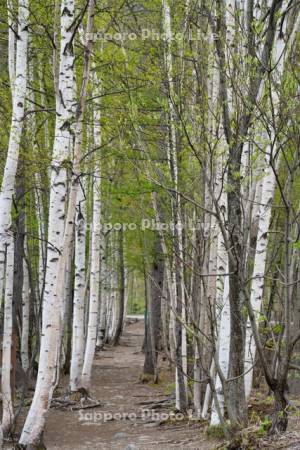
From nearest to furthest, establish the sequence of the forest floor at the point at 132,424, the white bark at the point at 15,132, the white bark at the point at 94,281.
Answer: the forest floor at the point at 132,424 → the white bark at the point at 15,132 → the white bark at the point at 94,281

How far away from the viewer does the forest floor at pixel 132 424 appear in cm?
702

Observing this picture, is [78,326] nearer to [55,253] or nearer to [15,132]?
[55,253]

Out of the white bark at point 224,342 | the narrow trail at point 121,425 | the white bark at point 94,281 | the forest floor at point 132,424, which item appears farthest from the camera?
the white bark at point 94,281

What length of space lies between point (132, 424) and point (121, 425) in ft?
0.59

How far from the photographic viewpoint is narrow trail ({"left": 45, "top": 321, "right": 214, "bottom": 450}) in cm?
772

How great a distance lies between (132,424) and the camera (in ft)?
31.4

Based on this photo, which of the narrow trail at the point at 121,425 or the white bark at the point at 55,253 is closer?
the white bark at the point at 55,253

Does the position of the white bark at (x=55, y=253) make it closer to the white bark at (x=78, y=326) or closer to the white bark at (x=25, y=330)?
the white bark at (x=78, y=326)

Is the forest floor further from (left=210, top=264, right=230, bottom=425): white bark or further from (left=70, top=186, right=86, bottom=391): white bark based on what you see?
(left=70, top=186, right=86, bottom=391): white bark

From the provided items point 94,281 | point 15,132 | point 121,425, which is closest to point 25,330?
point 94,281

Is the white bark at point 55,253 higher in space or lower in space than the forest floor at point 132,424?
higher

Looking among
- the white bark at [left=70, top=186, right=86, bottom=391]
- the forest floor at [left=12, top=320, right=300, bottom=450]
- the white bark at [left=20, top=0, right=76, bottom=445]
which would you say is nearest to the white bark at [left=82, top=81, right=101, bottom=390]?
the white bark at [left=70, top=186, right=86, bottom=391]

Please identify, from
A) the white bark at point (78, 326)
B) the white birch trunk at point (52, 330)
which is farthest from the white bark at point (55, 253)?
the white bark at point (78, 326)

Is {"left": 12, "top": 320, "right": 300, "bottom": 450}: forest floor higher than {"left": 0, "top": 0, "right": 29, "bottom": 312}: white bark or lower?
lower
